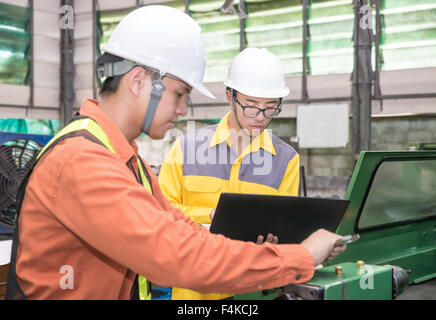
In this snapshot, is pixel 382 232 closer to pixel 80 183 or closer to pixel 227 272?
pixel 227 272

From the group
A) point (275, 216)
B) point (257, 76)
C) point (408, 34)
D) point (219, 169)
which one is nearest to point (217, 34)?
point (408, 34)

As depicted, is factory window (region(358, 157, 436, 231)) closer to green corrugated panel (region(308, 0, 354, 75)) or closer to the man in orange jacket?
the man in orange jacket

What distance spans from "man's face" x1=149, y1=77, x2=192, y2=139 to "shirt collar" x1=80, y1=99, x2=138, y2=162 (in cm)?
7

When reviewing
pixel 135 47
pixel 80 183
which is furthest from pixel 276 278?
pixel 135 47

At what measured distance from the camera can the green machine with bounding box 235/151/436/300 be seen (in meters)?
1.15

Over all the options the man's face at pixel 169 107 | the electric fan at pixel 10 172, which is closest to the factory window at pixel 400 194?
the man's face at pixel 169 107

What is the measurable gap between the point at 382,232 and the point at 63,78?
872 centimetres

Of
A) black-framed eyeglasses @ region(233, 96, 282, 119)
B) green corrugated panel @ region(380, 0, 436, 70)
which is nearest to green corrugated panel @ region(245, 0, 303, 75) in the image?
green corrugated panel @ region(380, 0, 436, 70)

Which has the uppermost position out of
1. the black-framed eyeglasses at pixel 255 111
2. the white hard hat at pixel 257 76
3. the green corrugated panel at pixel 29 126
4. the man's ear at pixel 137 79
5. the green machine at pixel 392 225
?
the green corrugated panel at pixel 29 126

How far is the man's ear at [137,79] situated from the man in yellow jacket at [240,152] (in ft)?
2.86

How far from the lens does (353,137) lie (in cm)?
672

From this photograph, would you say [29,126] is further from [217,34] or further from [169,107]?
[169,107]

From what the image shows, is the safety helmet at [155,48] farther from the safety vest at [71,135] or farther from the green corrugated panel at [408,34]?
the green corrugated panel at [408,34]

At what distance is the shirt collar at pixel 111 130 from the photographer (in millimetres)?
994
